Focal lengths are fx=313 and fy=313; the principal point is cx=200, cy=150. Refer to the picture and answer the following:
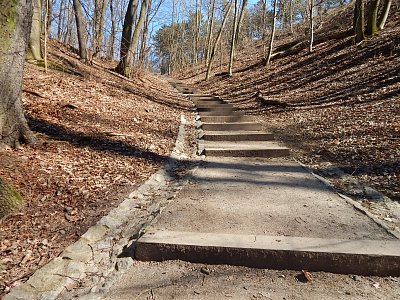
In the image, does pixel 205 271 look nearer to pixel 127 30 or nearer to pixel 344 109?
pixel 344 109

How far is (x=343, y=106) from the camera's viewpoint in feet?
27.0

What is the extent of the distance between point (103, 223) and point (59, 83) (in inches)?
214

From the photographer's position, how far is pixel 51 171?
3.84 meters

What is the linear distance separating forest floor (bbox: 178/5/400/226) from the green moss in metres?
3.66

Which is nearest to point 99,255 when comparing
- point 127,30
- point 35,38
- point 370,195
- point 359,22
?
point 370,195

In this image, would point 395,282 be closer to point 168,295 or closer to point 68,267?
point 168,295

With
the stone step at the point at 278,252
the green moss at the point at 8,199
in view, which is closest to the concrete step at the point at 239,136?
the stone step at the point at 278,252

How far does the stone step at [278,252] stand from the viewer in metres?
2.32

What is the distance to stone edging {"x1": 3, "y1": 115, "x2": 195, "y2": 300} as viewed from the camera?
218 centimetres

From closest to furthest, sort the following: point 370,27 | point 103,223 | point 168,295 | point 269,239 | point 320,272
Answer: point 168,295 < point 320,272 < point 269,239 < point 103,223 < point 370,27

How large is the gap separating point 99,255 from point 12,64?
2.69m

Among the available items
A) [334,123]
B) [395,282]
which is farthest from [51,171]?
[334,123]

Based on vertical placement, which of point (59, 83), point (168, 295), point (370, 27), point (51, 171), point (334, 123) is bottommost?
point (168, 295)

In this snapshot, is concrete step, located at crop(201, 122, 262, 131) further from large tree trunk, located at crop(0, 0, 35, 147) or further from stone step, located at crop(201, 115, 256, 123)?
→ large tree trunk, located at crop(0, 0, 35, 147)
